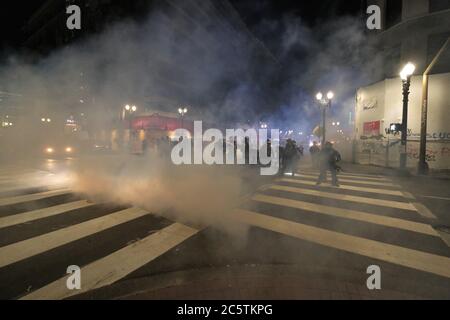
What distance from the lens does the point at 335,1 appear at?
26.6ft

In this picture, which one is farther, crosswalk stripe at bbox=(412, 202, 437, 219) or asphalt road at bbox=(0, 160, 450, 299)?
crosswalk stripe at bbox=(412, 202, 437, 219)

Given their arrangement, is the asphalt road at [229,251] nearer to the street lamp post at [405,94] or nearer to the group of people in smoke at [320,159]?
the group of people in smoke at [320,159]

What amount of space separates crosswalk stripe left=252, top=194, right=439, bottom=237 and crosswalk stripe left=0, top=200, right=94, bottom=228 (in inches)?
125

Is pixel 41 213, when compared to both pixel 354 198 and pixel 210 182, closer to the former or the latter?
pixel 210 182

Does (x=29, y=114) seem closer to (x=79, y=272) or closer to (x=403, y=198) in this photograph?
(x=79, y=272)

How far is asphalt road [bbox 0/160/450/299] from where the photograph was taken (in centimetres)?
221

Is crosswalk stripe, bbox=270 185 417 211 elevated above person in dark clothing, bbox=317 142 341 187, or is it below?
below

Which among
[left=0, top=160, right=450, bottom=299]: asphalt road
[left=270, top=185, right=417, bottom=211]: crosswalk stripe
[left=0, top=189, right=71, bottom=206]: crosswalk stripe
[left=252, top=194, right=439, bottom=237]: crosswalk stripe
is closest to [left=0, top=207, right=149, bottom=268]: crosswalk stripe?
[left=0, top=160, right=450, bottom=299]: asphalt road

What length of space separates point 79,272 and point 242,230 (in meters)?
1.94

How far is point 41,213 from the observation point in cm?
407

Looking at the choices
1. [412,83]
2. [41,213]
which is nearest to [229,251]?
[41,213]

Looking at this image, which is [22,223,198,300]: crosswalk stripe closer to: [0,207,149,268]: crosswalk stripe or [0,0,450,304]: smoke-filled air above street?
[0,0,450,304]: smoke-filled air above street

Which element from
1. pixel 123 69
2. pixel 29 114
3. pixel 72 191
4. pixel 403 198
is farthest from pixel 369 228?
pixel 29 114

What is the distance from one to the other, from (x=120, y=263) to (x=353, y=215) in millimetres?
3531
